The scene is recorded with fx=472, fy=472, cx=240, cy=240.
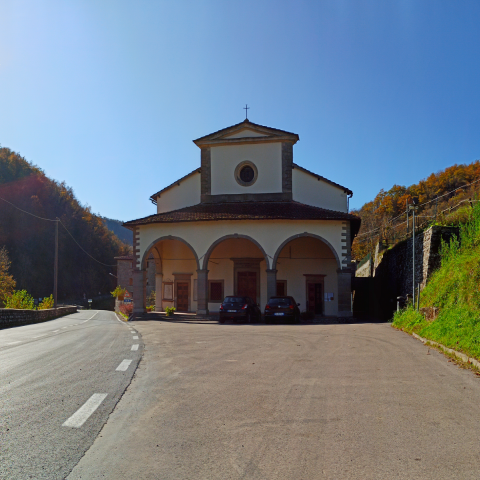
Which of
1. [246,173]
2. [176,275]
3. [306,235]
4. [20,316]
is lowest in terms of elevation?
[20,316]

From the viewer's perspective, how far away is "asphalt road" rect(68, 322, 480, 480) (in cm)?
376

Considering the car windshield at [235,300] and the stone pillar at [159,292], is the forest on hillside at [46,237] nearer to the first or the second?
the stone pillar at [159,292]

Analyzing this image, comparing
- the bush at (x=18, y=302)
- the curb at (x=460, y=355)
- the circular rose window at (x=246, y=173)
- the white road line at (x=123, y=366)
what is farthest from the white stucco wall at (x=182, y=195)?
the white road line at (x=123, y=366)

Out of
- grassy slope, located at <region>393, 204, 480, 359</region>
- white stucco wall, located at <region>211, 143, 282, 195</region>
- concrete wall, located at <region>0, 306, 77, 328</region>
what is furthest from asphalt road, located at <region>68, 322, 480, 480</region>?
white stucco wall, located at <region>211, 143, 282, 195</region>

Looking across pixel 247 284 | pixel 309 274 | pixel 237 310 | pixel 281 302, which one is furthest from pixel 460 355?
pixel 247 284

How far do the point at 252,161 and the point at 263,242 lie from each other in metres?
6.21

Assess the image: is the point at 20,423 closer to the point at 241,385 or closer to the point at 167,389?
the point at 167,389

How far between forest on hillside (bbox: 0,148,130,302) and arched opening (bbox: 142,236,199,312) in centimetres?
5521

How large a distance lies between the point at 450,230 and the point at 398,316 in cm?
399

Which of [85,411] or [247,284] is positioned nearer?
[85,411]

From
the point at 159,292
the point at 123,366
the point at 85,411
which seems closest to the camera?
the point at 85,411

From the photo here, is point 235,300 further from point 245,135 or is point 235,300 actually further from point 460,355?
point 460,355

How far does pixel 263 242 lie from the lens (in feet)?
85.4

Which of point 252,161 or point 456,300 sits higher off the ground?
point 252,161
